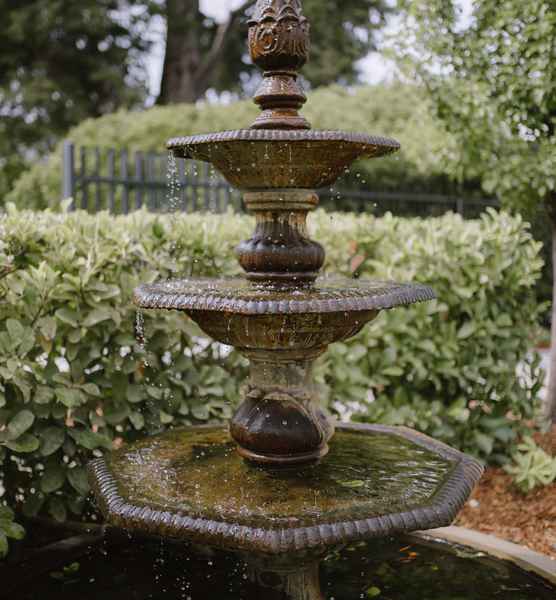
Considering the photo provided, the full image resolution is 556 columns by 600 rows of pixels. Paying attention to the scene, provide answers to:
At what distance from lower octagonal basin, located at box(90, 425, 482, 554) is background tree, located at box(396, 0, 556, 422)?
2591 mm

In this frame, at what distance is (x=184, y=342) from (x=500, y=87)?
2876mm

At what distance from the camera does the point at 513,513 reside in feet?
14.3

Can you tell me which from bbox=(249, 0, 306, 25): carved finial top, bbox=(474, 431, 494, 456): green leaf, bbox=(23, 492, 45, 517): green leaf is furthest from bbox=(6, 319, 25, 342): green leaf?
bbox=(474, 431, 494, 456): green leaf

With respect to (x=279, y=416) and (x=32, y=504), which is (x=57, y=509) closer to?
(x=32, y=504)

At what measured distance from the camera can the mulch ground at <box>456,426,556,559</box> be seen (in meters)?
4.04

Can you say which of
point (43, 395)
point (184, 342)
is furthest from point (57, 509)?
point (184, 342)

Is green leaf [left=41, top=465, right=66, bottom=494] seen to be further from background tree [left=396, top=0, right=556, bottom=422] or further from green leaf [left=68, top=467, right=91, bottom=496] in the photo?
background tree [left=396, top=0, right=556, bottom=422]

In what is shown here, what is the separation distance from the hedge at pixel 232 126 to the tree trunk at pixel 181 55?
7512 millimetres

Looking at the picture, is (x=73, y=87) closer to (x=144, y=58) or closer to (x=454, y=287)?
(x=144, y=58)

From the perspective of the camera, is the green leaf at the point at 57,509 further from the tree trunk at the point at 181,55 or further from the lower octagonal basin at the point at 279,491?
the tree trunk at the point at 181,55

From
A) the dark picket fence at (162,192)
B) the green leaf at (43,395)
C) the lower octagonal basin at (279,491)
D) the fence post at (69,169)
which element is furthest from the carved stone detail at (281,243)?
the fence post at (69,169)

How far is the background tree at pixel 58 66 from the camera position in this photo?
60.5ft

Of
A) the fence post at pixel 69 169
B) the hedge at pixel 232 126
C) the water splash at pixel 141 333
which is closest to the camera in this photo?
the water splash at pixel 141 333

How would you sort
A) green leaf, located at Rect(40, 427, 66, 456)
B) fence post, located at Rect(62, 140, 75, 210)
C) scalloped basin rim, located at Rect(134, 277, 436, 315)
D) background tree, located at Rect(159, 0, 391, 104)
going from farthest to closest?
background tree, located at Rect(159, 0, 391, 104)
fence post, located at Rect(62, 140, 75, 210)
green leaf, located at Rect(40, 427, 66, 456)
scalloped basin rim, located at Rect(134, 277, 436, 315)
